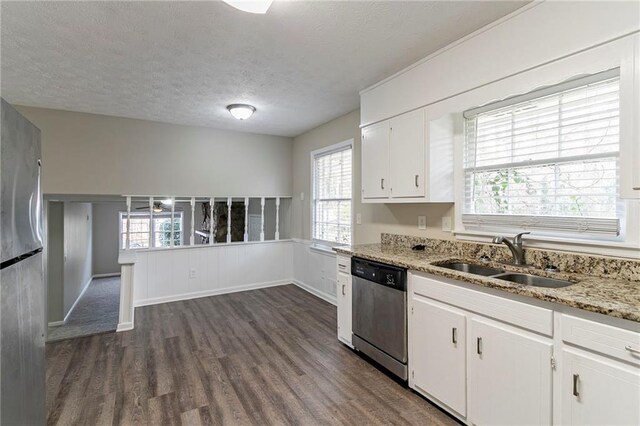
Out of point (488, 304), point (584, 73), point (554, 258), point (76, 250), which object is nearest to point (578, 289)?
point (488, 304)

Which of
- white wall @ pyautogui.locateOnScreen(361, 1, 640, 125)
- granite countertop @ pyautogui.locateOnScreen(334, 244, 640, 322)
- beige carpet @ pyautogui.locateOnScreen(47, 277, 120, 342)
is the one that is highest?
white wall @ pyautogui.locateOnScreen(361, 1, 640, 125)

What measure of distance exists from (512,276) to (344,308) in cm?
153

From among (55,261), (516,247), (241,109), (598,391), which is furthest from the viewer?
(55,261)

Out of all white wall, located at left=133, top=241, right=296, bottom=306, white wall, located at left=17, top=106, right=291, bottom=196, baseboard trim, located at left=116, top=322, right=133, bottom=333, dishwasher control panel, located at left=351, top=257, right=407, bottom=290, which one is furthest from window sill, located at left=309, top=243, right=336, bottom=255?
baseboard trim, located at left=116, top=322, right=133, bottom=333

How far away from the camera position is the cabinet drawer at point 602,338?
126cm

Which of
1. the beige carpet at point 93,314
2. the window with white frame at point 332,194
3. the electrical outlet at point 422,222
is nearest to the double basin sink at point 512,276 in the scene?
the electrical outlet at point 422,222

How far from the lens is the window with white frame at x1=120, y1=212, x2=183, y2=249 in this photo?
488cm

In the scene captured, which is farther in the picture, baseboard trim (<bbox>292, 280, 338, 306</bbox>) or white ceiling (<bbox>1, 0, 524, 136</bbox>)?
baseboard trim (<bbox>292, 280, 338, 306</bbox>)

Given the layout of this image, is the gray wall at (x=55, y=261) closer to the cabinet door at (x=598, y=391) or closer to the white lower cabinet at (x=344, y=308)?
the white lower cabinet at (x=344, y=308)

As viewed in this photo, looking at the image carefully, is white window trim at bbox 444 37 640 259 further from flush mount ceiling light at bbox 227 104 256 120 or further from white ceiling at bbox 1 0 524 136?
flush mount ceiling light at bbox 227 104 256 120

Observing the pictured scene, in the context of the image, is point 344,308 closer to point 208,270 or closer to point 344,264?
point 344,264

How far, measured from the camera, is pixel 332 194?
468cm

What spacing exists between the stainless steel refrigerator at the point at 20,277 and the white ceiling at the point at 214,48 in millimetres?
1063

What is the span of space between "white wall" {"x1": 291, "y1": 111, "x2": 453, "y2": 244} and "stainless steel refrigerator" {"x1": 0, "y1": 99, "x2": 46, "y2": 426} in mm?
2792
